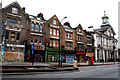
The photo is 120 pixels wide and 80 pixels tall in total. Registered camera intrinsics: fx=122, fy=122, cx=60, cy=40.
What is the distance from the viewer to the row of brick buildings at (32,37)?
971 inches

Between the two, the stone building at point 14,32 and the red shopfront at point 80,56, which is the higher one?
the stone building at point 14,32

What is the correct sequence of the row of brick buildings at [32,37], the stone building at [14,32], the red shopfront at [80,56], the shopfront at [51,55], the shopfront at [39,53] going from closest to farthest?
1. the stone building at [14,32]
2. the row of brick buildings at [32,37]
3. the shopfront at [39,53]
4. the shopfront at [51,55]
5. the red shopfront at [80,56]

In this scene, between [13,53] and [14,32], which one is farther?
[14,32]

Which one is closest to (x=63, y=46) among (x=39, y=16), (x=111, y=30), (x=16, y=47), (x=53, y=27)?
(x=53, y=27)

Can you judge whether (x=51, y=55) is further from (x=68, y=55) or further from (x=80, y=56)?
(x=80, y=56)

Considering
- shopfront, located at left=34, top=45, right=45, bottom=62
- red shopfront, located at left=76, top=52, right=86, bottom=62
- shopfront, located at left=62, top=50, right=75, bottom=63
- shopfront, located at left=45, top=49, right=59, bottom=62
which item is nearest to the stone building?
shopfront, located at left=34, top=45, right=45, bottom=62

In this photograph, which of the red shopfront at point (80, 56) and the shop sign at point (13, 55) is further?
the red shopfront at point (80, 56)

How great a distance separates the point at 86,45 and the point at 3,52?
26031 millimetres

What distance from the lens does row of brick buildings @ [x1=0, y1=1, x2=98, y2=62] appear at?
2467cm

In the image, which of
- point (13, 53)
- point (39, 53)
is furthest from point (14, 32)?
point (39, 53)

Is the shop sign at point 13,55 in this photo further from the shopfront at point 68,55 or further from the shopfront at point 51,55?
the shopfront at point 68,55

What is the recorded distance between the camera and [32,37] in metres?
28.0

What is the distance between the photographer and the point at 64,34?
112 ft

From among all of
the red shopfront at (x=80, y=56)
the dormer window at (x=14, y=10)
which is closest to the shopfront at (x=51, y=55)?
the red shopfront at (x=80, y=56)
